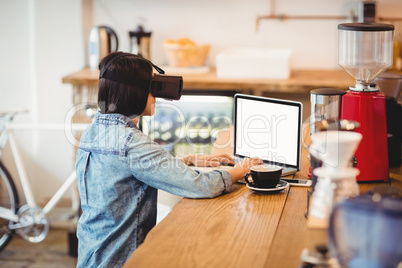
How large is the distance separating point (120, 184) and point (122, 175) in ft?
0.10

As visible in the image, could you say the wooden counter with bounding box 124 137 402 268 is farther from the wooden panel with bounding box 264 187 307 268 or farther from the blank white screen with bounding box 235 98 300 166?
the blank white screen with bounding box 235 98 300 166

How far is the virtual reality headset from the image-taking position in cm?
192

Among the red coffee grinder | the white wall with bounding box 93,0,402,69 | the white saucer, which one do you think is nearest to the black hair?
the white saucer

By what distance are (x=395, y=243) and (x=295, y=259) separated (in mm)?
405

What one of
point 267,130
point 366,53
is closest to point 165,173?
point 267,130

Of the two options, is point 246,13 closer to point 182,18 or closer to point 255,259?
point 182,18

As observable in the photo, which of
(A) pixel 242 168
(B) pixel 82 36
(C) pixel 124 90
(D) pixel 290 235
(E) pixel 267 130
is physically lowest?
(D) pixel 290 235

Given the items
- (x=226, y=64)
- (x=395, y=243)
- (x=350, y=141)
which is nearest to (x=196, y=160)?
(x=350, y=141)

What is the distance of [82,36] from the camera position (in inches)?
166

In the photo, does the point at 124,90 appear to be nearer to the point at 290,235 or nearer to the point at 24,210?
the point at 290,235

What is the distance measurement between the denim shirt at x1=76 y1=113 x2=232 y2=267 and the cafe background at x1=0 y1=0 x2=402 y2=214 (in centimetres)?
239

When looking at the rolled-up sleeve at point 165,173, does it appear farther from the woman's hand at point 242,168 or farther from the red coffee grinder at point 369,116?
the red coffee grinder at point 369,116

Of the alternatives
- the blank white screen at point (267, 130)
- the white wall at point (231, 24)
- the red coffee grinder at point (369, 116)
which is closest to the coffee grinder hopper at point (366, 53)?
the red coffee grinder at point (369, 116)

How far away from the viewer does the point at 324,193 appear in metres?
1.34
